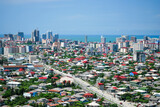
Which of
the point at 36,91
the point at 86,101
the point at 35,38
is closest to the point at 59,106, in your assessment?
the point at 86,101

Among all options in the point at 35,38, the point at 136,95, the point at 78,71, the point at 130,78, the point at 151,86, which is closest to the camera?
the point at 136,95

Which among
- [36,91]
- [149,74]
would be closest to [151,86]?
[149,74]

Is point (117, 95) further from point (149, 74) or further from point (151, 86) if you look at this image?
point (149, 74)

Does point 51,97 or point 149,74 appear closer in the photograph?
point 51,97

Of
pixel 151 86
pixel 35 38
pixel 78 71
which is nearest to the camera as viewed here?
pixel 151 86

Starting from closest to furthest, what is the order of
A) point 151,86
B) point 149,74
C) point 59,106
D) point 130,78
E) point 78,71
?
point 59,106 → point 151,86 → point 130,78 → point 149,74 → point 78,71

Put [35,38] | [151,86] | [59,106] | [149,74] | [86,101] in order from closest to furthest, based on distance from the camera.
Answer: [59,106] → [86,101] → [151,86] → [149,74] → [35,38]

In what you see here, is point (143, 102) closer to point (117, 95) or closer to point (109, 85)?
point (117, 95)

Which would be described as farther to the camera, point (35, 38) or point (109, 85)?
point (35, 38)

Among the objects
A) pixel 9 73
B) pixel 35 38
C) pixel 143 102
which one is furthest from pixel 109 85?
pixel 35 38
